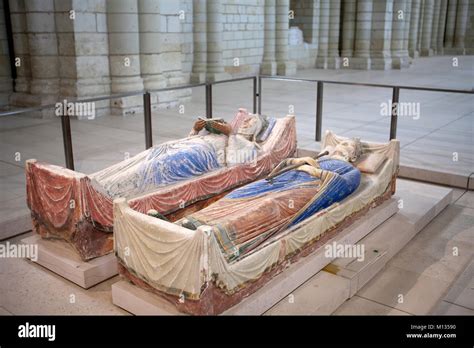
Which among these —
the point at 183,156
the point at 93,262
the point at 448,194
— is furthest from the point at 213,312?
the point at 448,194

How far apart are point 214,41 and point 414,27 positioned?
13.8m

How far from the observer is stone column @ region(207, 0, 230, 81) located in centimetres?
1248

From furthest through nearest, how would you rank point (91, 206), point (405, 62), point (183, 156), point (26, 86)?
point (405, 62)
point (26, 86)
point (183, 156)
point (91, 206)

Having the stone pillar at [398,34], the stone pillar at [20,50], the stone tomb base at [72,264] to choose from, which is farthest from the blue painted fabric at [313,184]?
the stone pillar at [398,34]

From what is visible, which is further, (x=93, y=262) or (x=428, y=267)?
(x=428, y=267)

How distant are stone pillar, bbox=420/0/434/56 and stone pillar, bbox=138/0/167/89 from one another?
20.0 metres

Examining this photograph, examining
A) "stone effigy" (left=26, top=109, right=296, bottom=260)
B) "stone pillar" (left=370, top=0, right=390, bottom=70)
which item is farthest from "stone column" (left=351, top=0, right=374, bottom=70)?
"stone effigy" (left=26, top=109, right=296, bottom=260)

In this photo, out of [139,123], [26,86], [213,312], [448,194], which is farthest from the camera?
[26,86]

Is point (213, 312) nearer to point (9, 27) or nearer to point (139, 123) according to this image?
point (139, 123)

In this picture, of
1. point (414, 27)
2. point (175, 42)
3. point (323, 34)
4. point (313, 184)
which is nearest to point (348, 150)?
point (313, 184)

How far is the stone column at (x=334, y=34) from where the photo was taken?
17.9 meters

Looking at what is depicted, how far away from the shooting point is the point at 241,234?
10.2ft
